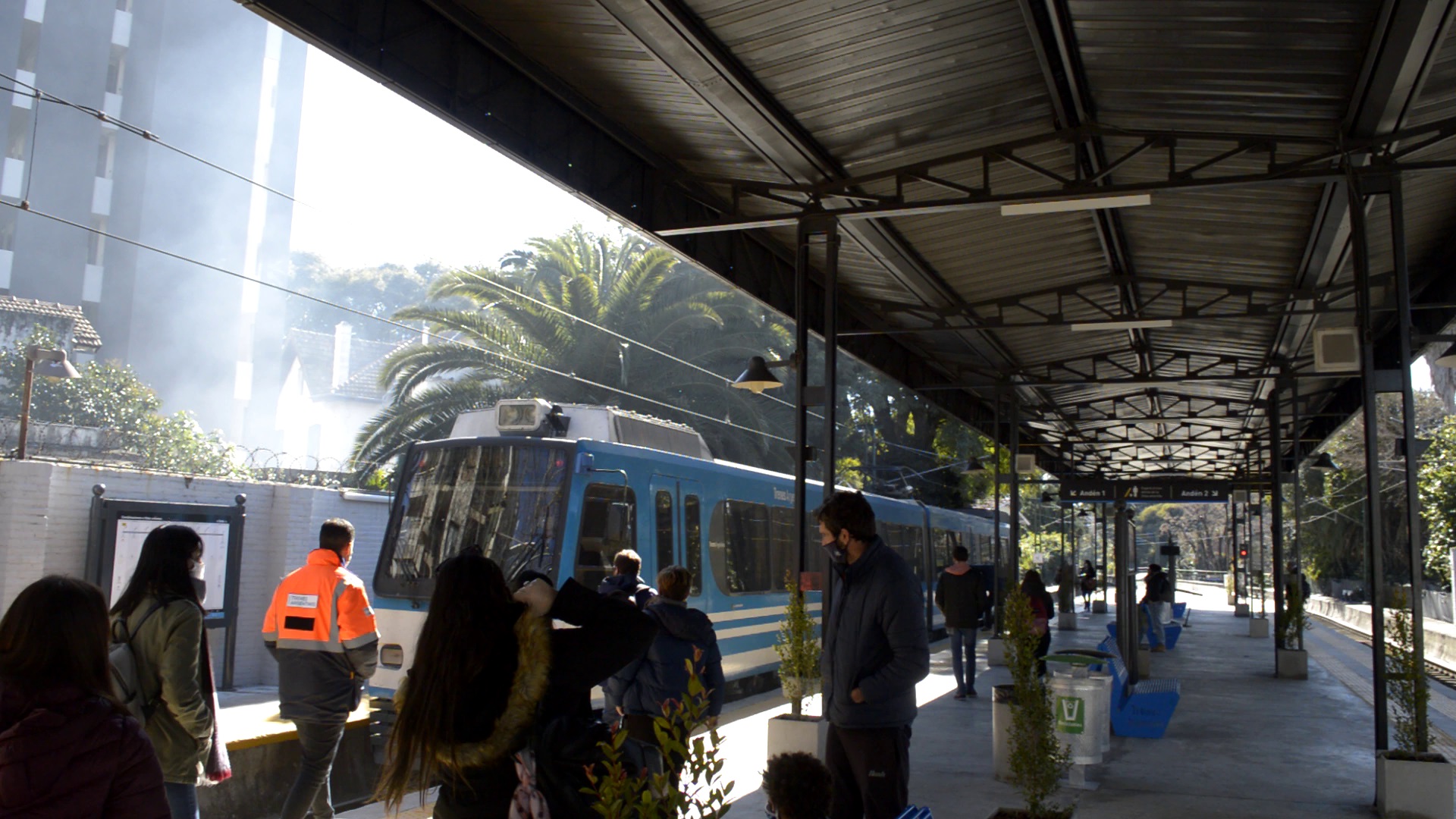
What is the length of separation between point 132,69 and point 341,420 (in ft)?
107

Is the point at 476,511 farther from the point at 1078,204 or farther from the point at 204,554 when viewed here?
the point at 1078,204

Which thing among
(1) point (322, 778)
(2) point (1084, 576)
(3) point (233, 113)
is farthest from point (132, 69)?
(1) point (322, 778)

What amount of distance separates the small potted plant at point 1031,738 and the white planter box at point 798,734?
224 cm

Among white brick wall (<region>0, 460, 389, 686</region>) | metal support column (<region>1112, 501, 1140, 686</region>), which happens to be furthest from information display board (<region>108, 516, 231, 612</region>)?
metal support column (<region>1112, 501, 1140, 686</region>)

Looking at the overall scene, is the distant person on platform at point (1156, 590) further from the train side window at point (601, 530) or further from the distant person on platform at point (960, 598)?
the train side window at point (601, 530)

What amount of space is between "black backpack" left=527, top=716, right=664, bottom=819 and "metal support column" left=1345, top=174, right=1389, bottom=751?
7.13 meters

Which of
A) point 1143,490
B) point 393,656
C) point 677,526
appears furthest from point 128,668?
point 1143,490

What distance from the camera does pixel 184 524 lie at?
11.2 m

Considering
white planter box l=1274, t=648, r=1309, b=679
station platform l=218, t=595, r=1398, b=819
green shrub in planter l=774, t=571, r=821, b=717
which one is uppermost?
green shrub in planter l=774, t=571, r=821, b=717

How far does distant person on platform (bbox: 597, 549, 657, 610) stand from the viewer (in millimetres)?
6520

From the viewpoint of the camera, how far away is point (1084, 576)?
3634cm

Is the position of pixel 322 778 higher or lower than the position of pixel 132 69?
lower

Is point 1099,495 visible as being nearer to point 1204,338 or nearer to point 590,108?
point 1204,338

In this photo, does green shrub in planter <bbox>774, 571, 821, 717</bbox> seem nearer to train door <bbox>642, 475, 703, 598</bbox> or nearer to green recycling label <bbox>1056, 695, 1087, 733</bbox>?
green recycling label <bbox>1056, 695, 1087, 733</bbox>
